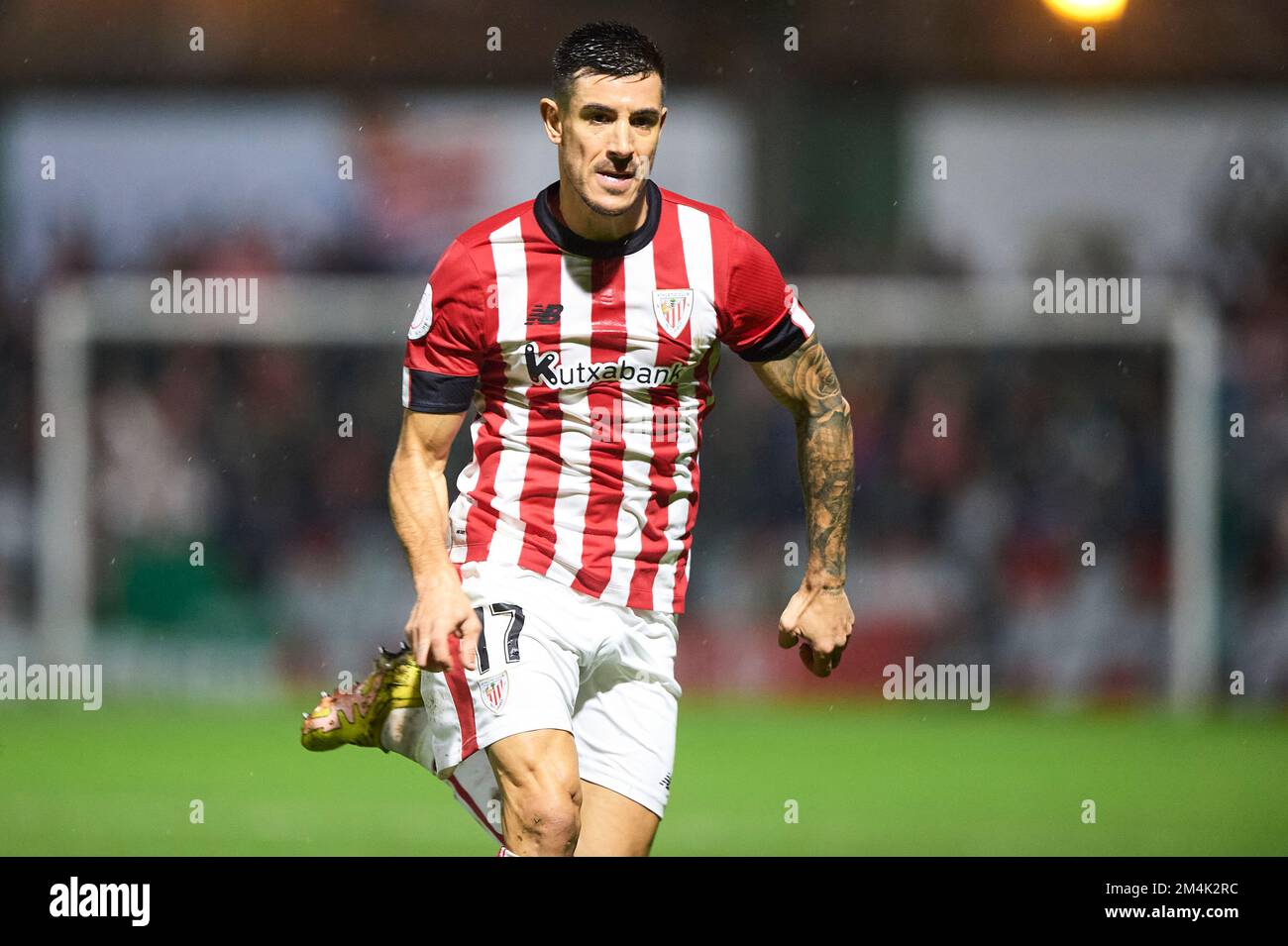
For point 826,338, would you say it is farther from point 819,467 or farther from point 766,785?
point 819,467

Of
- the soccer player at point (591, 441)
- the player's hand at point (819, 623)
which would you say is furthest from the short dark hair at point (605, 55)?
the player's hand at point (819, 623)

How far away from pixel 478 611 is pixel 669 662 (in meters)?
0.55

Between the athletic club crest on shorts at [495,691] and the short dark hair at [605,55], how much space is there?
1317mm

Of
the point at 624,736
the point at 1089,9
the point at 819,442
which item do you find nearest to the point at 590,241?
the point at 819,442

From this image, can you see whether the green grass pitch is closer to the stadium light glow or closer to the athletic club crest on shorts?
the athletic club crest on shorts

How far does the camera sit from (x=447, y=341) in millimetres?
4031

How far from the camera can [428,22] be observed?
39.6 ft

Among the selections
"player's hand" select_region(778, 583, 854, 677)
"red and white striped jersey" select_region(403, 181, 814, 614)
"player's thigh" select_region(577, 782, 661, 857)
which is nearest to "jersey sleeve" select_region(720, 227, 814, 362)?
"red and white striped jersey" select_region(403, 181, 814, 614)

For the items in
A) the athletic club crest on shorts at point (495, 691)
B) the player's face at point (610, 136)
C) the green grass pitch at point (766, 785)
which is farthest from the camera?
the green grass pitch at point (766, 785)

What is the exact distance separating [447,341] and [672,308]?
0.54m

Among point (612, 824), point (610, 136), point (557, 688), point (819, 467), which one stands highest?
point (610, 136)

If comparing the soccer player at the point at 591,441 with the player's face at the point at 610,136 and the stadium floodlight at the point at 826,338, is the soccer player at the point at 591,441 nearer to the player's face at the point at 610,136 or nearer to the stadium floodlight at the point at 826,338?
the player's face at the point at 610,136

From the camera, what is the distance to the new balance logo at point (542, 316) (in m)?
4.07

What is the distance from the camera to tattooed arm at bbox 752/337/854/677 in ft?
14.0
